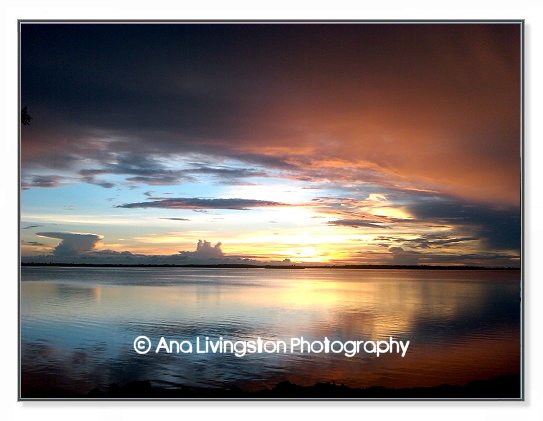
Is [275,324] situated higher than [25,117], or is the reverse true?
[25,117]

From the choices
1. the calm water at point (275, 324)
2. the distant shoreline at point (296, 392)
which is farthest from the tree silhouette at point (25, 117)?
the distant shoreline at point (296, 392)

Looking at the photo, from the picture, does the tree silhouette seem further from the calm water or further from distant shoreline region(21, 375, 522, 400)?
distant shoreline region(21, 375, 522, 400)

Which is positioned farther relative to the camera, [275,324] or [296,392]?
[275,324]

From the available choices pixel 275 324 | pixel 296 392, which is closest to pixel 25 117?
pixel 275 324

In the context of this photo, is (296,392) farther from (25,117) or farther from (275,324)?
(25,117)

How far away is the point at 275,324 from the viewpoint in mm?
4609

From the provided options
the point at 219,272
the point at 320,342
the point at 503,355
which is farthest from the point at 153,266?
the point at 503,355

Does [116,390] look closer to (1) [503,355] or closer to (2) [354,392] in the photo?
(2) [354,392]

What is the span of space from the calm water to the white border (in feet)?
0.35

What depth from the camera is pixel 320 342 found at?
4434 millimetres
